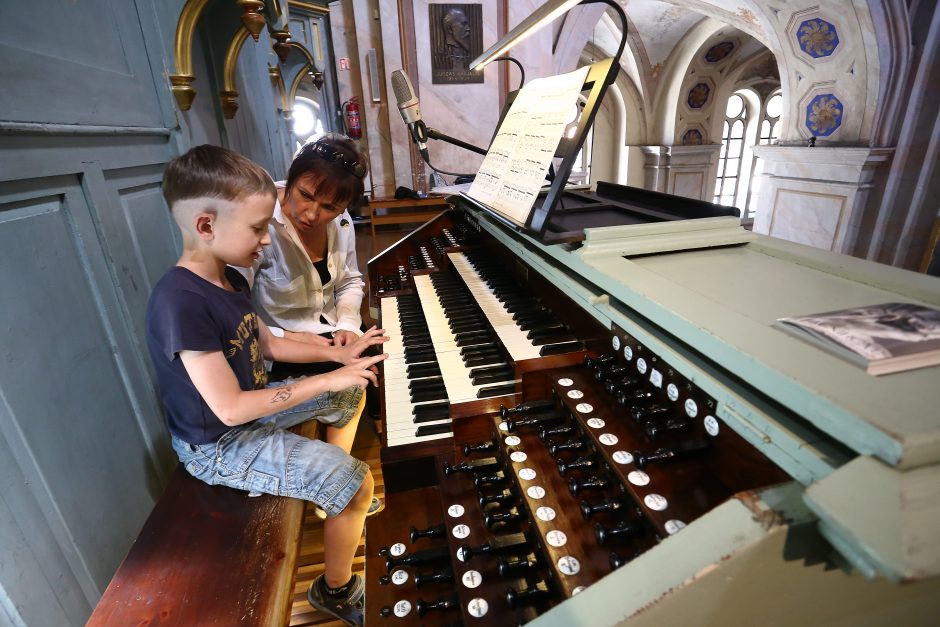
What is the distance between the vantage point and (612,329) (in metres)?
1.33

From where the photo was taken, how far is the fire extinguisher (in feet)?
18.3

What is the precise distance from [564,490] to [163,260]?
6.43ft

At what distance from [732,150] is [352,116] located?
11.2 metres

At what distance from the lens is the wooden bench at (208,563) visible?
42.5 inches

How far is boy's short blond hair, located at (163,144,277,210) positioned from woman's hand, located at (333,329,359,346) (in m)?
0.87

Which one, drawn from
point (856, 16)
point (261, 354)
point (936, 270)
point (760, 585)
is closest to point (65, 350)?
point (261, 354)

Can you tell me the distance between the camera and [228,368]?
51.9 inches

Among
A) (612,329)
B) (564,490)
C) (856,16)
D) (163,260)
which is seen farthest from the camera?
(856,16)

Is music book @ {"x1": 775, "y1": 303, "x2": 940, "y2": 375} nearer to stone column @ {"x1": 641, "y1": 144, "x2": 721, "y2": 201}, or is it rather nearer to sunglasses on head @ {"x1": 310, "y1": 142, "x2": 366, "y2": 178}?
sunglasses on head @ {"x1": 310, "y1": 142, "x2": 366, "y2": 178}

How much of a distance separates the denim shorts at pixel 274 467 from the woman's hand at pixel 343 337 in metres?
0.63

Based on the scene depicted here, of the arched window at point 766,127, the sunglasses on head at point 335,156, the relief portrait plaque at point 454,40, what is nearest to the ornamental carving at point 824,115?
the relief portrait plaque at point 454,40

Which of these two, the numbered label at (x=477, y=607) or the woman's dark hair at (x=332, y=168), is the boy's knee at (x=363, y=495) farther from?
the woman's dark hair at (x=332, y=168)

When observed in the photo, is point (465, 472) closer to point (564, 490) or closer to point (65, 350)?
point (564, 490)

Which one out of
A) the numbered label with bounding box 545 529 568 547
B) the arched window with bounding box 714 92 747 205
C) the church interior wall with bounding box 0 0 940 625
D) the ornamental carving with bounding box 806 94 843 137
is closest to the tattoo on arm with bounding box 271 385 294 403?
the church interior wall with bounding box 0 0 940 625
